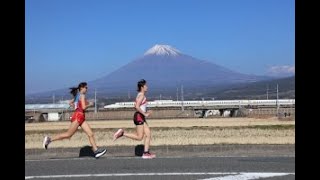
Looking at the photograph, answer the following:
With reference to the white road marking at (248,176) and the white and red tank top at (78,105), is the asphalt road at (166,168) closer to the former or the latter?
the white road marking at (248,176)

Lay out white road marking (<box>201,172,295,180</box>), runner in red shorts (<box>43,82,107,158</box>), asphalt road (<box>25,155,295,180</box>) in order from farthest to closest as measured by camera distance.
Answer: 1. runner in red shorts (<box>43,82,107,158</box>)
2. asphalt road (<box>25,155,295,180</box>)
3. white road marking (<box>201,172,295,180</box>)

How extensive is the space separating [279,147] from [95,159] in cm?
391

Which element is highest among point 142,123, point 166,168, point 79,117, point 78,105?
point 78,105

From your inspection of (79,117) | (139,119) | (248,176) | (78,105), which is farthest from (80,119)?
(248,176)

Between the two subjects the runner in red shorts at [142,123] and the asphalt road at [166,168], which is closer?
the asphalt road at [166,168]

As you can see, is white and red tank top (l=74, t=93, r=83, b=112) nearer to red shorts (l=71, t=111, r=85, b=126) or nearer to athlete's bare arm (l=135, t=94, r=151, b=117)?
red shorts (l=71, t=111, r=85, b=126)

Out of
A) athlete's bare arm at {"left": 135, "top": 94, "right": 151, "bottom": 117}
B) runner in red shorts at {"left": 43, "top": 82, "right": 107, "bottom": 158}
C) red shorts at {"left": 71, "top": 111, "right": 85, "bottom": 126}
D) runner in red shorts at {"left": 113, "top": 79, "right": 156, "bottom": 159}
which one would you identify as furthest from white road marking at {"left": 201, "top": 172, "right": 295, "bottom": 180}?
red shorts at {"left": 71, "top": 111, "right": 85, "bottom": 126}

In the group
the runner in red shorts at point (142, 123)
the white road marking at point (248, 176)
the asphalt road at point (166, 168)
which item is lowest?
the asphalt road at point (166, 168)

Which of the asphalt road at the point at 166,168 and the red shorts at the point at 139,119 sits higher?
the red shorts at the point at 139,119

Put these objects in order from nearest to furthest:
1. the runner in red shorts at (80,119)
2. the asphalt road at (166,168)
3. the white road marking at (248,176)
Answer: the white road marking at (248,176) < the asphalt road at (166,168) < the runner in red shorts at (80,119)

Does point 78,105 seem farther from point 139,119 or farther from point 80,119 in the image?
point 139,119

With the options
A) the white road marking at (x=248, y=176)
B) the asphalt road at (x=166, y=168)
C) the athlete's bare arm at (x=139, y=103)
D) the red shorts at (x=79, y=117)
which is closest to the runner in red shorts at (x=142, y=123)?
the athlete's bare arm at (x=139, y=103)
